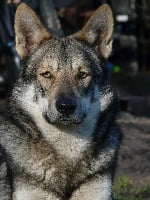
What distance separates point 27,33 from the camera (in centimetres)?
729

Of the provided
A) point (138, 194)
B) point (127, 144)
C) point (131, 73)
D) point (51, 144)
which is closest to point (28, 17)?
point (51, 144)

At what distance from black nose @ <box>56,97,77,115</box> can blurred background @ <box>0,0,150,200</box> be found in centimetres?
109

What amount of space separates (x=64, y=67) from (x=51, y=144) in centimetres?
72

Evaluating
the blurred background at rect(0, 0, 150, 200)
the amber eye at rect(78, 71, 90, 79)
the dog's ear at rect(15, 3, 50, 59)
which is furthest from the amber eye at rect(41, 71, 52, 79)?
the blurred background at rect(0, 0, 150, 200)

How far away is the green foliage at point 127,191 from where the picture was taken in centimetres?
895

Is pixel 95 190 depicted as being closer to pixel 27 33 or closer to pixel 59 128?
pixel 59 128

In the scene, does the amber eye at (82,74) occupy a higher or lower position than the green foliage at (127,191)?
higher

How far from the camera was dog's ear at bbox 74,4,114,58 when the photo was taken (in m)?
7.38

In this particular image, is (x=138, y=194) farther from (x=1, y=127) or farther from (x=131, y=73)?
(x=131, y=73)

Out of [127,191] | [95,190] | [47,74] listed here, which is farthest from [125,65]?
[95,190]

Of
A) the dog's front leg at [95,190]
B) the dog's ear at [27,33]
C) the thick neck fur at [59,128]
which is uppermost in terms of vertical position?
the dog's ear at [27,33]

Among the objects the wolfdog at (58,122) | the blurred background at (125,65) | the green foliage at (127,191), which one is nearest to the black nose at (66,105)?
the wolfdog at (58,122)

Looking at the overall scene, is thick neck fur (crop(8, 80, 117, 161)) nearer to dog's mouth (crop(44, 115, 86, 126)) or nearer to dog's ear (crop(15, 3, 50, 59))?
dog's mouth (crop(44, 115, 86, 126))

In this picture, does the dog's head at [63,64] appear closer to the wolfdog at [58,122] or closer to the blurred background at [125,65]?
the wolfdog at [58,122]
